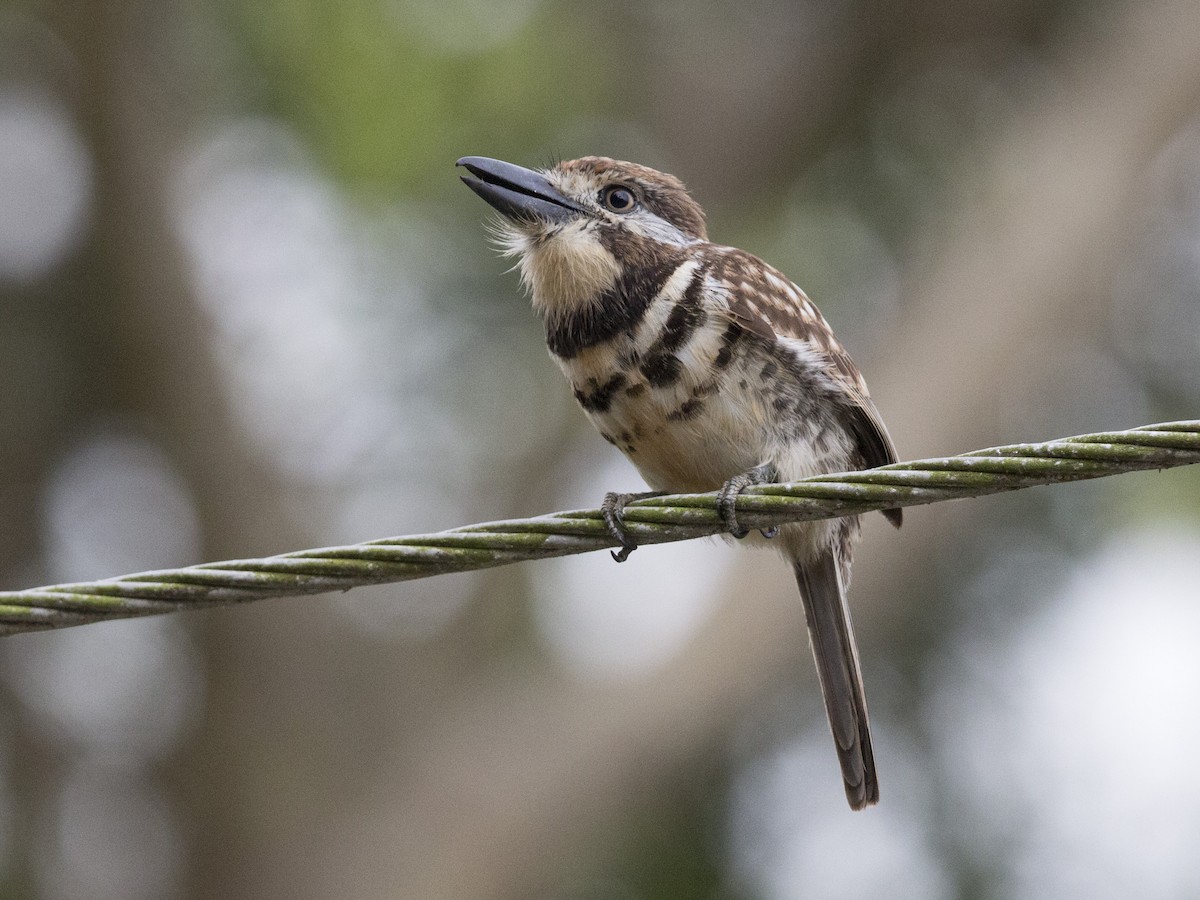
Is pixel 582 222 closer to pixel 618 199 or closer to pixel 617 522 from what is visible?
pixel 618 199

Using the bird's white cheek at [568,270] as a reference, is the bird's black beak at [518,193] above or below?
above

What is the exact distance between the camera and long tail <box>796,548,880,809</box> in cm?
353

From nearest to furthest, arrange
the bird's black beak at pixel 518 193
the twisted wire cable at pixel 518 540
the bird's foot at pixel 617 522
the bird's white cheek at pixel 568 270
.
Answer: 1. the twisted wire cable at pixel 518 540
2. the bird's foot at pixel 617 522
3. the bird's white cheek at pixel 568 270
4. the bird's black beak at pixel 518 193

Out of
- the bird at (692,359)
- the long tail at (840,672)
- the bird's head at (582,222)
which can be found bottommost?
the long tail at (840,672)

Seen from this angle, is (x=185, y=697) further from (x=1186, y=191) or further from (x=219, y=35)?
(x=1186, y=191)

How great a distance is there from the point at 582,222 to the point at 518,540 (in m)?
1.39

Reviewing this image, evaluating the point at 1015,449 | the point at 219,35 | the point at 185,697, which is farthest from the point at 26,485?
the point at 1015,449

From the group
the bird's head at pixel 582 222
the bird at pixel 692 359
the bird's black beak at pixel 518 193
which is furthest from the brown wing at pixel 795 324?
the bird's black beak at pixel 518 193

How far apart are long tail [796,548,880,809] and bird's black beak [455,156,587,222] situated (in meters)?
1.08

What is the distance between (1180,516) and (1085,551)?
54 centimetres

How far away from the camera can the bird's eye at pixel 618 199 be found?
361cm

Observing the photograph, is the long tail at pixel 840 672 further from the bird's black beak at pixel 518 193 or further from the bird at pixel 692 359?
the bird's black beak at pixel 518 193

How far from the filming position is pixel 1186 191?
25.0 feet

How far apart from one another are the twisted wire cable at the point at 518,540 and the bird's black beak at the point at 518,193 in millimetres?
1315
